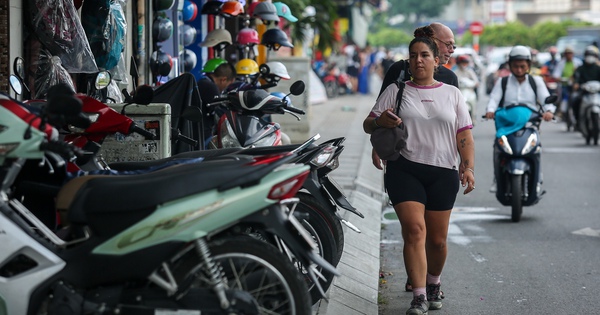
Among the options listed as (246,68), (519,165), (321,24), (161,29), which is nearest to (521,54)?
(519,165)

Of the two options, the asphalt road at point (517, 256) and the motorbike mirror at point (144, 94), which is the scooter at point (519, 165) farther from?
the motorbike mirror at point (144, 94)

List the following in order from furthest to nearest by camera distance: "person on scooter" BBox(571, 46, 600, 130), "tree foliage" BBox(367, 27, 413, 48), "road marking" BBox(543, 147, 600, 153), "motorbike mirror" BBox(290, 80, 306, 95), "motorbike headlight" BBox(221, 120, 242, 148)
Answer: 1. "tree foliage" BBox(367, 27, 413, 48)
2. "person on scooter" BBox(571, 46, 600, 130)
3. "road marking" BBox(543, 147, 600, 153)
4. "motorbike headlight" BBox(221, 120, 242, 148)
5. "motorbike mirror" BBox(290, 80, 306, 95)

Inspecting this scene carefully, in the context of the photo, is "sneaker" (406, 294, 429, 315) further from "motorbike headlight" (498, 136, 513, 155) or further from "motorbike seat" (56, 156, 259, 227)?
"motorbike headlight" (498, 136, 513, 155)

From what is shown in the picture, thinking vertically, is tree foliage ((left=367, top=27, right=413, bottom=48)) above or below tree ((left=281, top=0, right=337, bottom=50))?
above

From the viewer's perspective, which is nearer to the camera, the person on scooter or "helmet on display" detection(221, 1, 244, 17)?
"helmet on display" detection(221, 1, 244, 17)

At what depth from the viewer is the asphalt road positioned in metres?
7.35

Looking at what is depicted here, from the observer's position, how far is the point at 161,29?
11.9 metres

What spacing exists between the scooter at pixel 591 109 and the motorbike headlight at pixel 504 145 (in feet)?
29.5

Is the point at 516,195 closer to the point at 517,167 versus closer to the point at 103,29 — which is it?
the point at 517,167

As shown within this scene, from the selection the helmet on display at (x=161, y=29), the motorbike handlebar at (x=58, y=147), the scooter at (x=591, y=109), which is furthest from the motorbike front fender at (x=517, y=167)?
the scooter at (x=591, y=109)

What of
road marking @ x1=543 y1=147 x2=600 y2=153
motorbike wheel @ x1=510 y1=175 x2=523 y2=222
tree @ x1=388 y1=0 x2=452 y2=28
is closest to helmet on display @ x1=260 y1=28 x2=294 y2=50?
motorbike wheel @ x1=510 y1=175 x2=523 y2=222

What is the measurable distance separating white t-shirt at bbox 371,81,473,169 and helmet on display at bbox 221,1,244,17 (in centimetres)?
649

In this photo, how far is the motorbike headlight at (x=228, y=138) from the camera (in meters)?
8.58

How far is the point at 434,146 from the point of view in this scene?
6.52 meters
